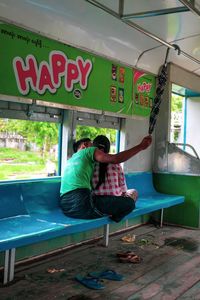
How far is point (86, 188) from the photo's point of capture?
3.95m

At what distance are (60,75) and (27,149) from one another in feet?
3.09

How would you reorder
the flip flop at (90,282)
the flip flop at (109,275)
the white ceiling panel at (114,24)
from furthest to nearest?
the white ceiling panel at (114,24) < the flip flop at (109,275) < the flip flop at (90,282)

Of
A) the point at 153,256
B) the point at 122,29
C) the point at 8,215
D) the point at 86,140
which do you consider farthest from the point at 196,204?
the point at 8,215

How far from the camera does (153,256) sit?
434 centimetres

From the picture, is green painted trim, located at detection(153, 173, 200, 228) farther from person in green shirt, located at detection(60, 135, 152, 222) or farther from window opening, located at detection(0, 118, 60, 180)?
window opening, located at detection(0, 118, 60, 180)

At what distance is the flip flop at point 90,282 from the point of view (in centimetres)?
334

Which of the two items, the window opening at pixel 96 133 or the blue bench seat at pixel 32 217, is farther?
the window opening at pixel 96 133

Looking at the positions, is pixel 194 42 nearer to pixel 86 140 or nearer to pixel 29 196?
pixel 86 140

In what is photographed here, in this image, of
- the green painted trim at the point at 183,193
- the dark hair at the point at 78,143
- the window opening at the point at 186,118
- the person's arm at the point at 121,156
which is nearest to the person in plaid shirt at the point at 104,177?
the dark hair at the point at 78,143

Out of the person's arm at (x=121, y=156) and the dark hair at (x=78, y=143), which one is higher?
the dark hair at (x=78, y=143)

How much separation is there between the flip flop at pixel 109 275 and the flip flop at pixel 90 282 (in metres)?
0.09

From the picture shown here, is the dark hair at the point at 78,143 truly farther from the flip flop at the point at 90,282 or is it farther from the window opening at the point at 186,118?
the window opening at the point at 186,118

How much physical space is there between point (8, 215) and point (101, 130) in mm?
2154

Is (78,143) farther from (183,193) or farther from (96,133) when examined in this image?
(183,193)
